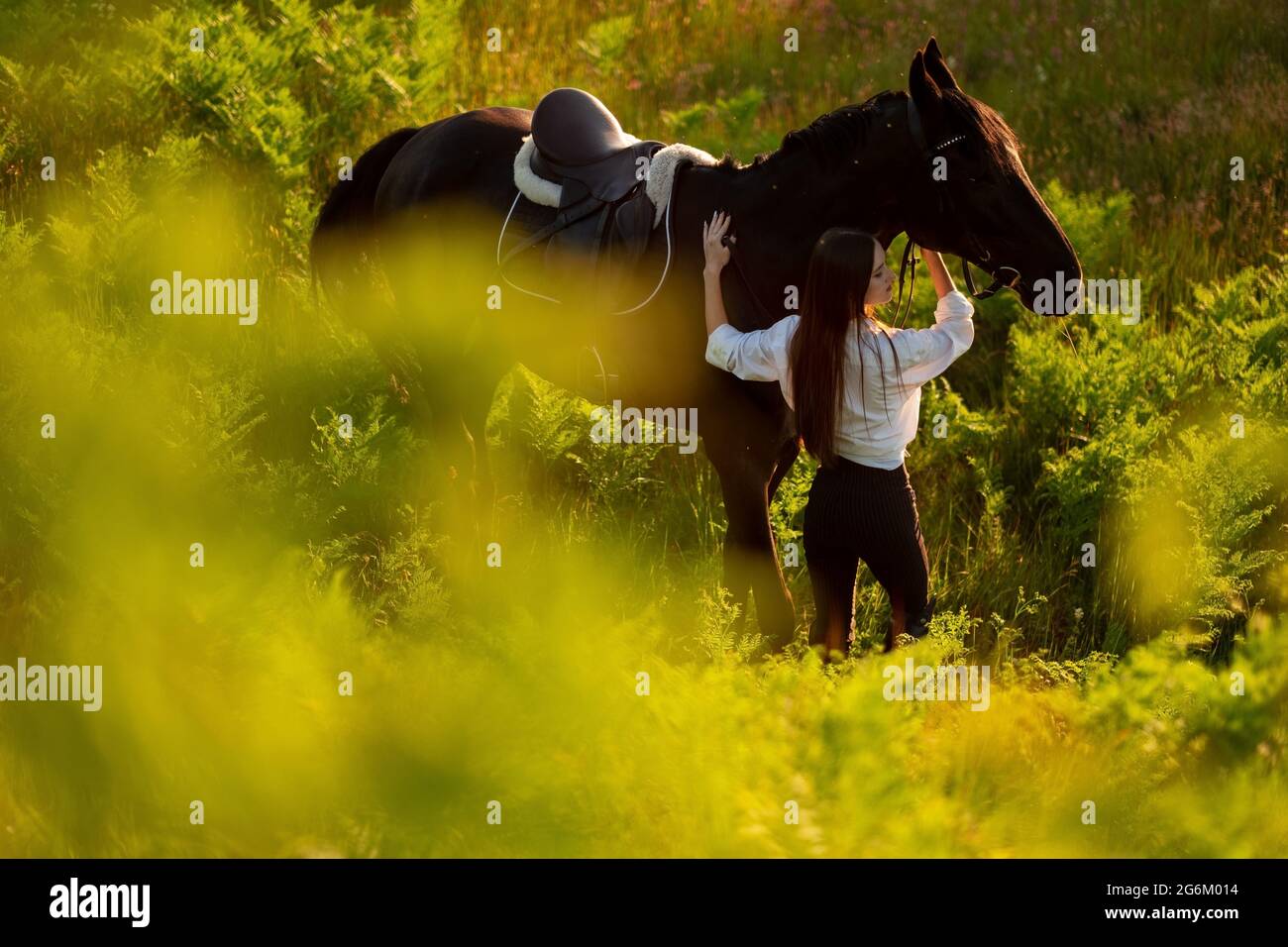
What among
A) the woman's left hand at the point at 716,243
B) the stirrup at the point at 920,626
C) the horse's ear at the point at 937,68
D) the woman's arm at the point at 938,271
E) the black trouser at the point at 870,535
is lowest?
the stirrup at the point at 920,626

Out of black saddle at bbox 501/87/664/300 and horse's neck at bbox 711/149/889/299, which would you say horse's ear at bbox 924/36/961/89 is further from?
black saddle at bbox 501/87/664/300

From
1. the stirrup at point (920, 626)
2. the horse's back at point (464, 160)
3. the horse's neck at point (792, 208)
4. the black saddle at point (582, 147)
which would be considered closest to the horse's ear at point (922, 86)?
the horse's neck at point (792, 208)

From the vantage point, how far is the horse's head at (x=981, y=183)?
3.96 metres

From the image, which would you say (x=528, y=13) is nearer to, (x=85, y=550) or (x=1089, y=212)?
(x=1089, y=212)

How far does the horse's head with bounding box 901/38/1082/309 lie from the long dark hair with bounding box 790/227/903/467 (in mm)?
335

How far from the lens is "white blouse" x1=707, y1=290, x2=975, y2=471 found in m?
4.01

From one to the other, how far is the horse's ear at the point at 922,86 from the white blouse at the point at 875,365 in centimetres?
60

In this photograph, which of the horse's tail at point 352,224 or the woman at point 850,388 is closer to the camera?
the woman at point 850,388

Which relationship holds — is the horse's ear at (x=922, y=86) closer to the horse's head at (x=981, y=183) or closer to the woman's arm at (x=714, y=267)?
the horse's head at (x=981, y=183)

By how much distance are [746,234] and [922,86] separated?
79cm

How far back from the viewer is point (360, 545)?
5.75 metres

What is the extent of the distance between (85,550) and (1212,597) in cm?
448

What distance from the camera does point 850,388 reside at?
407 centimetres

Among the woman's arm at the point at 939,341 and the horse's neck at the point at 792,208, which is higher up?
the horse's neck at the point at 792,208
